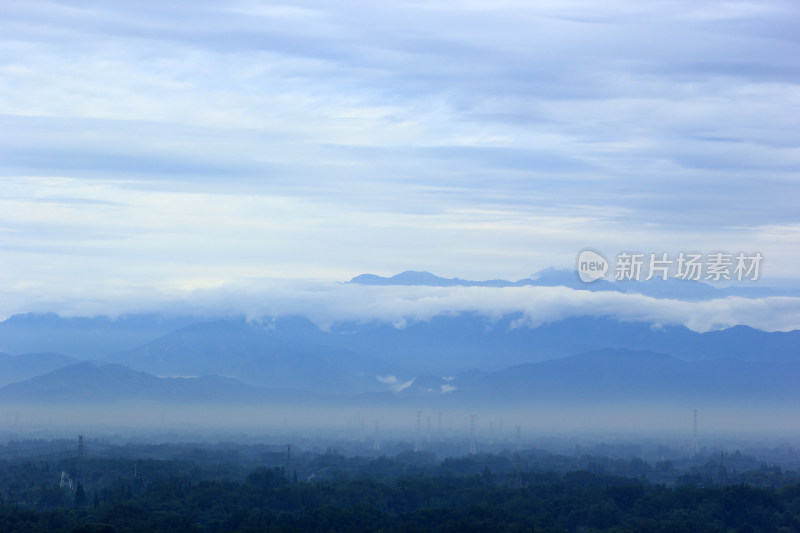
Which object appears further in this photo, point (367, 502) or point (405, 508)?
point (405, 508)

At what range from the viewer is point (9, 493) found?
274 ft

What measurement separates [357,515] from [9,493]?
3473cm

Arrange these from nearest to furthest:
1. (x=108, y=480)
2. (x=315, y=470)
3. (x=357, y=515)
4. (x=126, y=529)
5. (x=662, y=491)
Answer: (x=126, y=529), (x=357, y=515), (x=662, y=491), (x=108, y=480), (x=315, y=470)

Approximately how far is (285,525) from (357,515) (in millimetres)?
6234

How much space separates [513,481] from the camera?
103 metres

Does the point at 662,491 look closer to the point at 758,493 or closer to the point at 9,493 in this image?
the point at 758,493

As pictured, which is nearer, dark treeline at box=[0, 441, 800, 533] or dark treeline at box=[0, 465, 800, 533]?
dark treeline at box=[0, 465, 800, 533]

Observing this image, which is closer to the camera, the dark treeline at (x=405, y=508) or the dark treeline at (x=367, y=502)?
the dark treeline at (x=405, y=508)

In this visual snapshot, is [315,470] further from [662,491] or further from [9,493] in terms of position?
[662,491]

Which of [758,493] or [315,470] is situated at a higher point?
[758,493]

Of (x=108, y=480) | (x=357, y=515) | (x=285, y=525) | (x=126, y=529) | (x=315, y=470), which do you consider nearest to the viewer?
(x=126, y=529)

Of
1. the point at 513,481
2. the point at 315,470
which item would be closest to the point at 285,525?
the point at 513,481

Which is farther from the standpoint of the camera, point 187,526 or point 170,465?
point 170,465

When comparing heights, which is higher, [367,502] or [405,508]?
[367,502]
